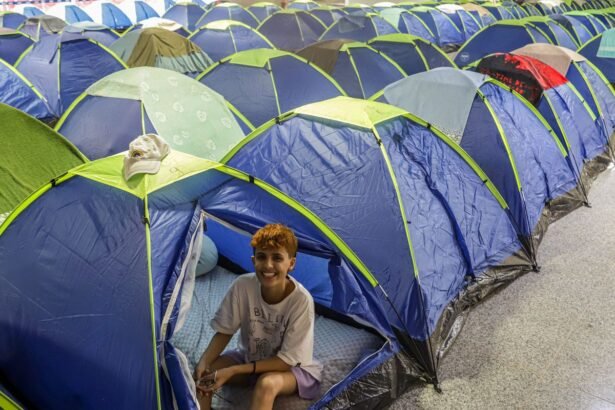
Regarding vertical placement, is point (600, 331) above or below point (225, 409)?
below

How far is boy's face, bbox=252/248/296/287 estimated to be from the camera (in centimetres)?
230

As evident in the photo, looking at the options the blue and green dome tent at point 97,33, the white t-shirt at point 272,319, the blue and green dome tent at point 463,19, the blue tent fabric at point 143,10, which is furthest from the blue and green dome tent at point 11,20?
the white t-shirt at point 272,319

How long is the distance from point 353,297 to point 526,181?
2.23 m

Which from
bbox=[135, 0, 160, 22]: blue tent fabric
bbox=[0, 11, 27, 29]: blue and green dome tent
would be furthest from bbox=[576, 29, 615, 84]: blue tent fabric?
bbox=[135, 0, 160, 22]: blue tent fabric

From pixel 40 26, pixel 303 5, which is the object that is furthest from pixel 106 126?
pixel 303 5

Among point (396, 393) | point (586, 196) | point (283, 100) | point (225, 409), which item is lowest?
point (586, 196)

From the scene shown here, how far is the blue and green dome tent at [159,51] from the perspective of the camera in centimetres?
822

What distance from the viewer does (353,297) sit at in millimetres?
3020

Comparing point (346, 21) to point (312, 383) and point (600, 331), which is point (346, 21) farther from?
point (312, 383)

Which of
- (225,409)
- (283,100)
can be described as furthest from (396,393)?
(283,100)

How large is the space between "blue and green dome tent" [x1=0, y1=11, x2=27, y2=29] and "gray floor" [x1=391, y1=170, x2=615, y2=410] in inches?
481

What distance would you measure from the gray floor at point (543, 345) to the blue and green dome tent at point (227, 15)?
1079 centimetres

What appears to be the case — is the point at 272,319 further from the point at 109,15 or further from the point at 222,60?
the point at 109,15

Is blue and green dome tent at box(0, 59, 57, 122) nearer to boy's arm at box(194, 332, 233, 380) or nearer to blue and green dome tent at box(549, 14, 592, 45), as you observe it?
boy's arm at box(194, 332, 233, 380)
